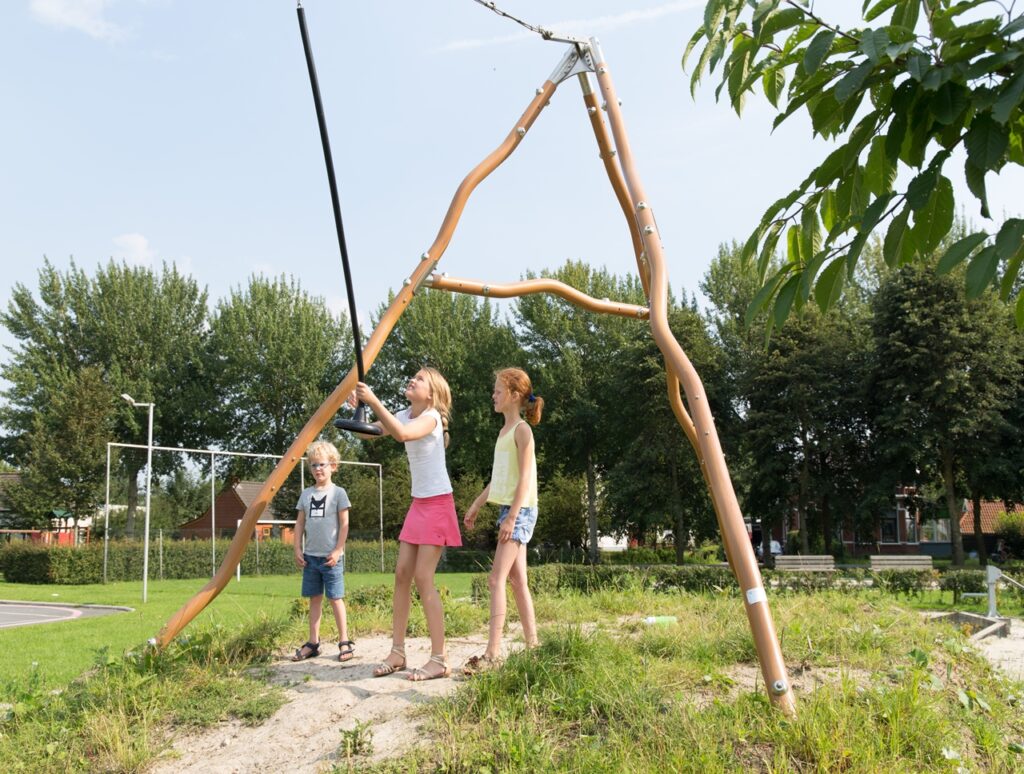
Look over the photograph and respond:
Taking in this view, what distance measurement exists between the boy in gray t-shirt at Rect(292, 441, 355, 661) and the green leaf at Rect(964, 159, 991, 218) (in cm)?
492

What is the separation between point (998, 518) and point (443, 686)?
43.4m

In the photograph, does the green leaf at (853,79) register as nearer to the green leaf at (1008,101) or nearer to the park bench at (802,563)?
the green leaf at (1008,101)

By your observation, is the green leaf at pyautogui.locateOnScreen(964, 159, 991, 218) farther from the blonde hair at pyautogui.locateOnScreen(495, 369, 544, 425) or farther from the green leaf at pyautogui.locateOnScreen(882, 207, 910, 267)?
the blonde hair at pyautogui.locateOnScreen(495, 369, 544, 425)

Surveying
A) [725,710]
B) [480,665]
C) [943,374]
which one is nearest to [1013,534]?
[943,374]

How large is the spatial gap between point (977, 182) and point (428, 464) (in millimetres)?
3913

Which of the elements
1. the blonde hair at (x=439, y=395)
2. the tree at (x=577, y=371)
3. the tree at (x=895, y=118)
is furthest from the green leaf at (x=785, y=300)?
the tree at (x=577, y=371)

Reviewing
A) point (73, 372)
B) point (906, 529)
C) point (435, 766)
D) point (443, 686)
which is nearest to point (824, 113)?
point (435, 766)

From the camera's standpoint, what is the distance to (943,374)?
1156 inches

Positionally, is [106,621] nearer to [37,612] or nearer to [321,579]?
[37,612]

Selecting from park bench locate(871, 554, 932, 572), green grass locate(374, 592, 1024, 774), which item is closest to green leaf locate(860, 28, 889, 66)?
green grass locate(374, 592, 1024, 774)

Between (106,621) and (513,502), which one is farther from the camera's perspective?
(106,621)

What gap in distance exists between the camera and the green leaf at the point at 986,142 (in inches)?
72.4

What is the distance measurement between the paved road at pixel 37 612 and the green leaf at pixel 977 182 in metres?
16.0

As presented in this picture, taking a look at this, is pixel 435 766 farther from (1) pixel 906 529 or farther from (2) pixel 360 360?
(1) pixel 906 529
